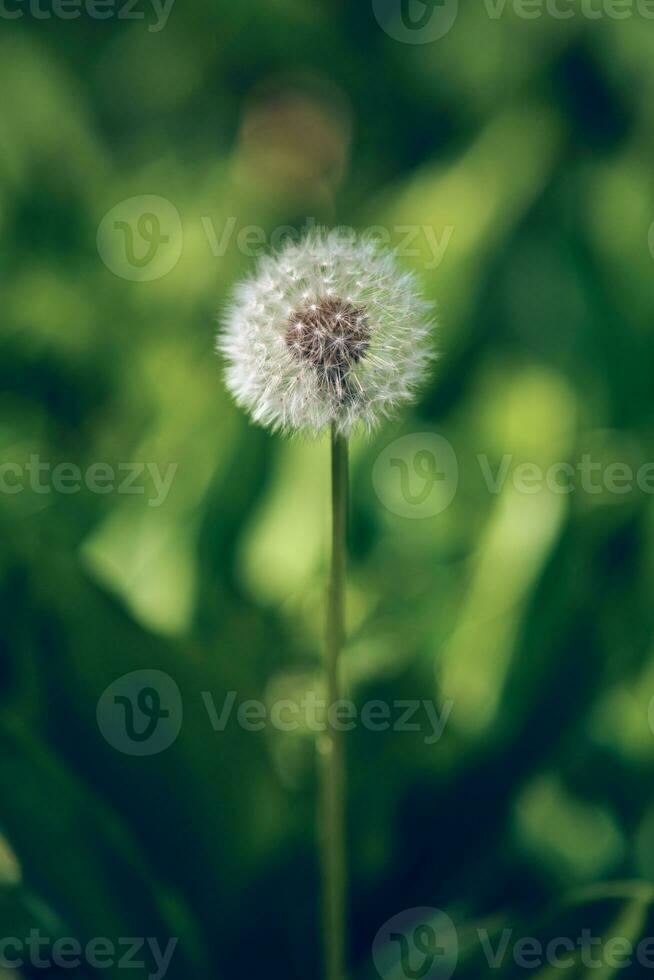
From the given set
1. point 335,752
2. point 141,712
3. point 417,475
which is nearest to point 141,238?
point 417,475

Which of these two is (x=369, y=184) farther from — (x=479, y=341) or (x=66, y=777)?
(x=66, y=777)

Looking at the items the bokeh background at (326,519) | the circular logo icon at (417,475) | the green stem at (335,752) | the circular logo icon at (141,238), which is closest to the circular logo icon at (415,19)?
the bokeh background at (326,519)

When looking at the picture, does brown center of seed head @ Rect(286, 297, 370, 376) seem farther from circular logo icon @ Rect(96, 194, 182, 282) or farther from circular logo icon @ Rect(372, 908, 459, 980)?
circular logo icon @ Rect(96, 194, 182, 282)

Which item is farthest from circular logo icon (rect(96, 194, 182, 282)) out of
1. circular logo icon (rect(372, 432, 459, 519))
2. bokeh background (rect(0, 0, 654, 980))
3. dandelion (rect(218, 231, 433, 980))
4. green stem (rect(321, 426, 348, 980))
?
green stem (rect(321, 426, 348, 980))

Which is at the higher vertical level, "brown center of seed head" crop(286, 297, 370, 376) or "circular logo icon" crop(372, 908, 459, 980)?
"brown center of seed head" crop(286, 297, 370, 376)

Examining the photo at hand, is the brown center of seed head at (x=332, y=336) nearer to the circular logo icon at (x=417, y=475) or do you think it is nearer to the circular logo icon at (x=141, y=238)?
the circular logo icon at (x=417, y=475)

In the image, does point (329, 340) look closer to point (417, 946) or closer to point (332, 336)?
point (332, 336)

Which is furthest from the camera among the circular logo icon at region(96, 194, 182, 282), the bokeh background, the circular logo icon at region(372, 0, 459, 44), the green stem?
the circular logo icon at region(372, 0, 459, 44)
